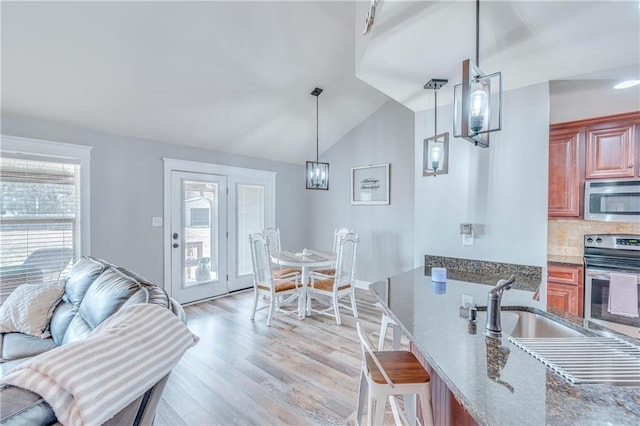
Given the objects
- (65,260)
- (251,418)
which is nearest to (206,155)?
(65,260)

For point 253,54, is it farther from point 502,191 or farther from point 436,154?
point 502,191

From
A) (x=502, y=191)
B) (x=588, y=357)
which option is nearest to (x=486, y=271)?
(x=502, y=191)

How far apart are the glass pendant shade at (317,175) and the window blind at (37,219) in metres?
2.62

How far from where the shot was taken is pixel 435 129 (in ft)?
8.81

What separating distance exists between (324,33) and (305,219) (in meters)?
3.58

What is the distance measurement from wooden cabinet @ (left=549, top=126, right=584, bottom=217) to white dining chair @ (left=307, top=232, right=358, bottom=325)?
2.12 metres

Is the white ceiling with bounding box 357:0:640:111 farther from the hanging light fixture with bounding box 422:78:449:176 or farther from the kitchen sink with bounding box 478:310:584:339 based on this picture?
the kitchen sink with bounding box 478:310:584:339

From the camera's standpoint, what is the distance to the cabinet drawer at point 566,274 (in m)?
2.56

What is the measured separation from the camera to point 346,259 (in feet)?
12.0

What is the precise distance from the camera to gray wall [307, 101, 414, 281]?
14.5 feet

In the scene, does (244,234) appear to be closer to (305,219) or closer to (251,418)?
(305,219)

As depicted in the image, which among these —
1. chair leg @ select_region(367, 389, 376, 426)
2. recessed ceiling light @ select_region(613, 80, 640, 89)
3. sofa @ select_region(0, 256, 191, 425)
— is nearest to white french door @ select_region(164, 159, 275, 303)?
sofa @ select_region(0, 256, 191, 425)

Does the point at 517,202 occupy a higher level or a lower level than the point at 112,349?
higher

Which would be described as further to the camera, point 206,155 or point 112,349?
point 206,155
